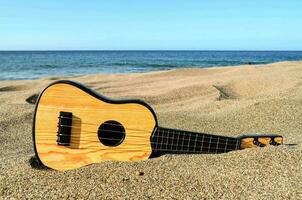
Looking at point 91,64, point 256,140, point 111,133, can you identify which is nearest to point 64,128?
point 111,133

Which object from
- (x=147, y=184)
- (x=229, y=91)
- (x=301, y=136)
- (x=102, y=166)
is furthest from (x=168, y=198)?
(x=229, y=91)

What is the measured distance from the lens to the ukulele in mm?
2615

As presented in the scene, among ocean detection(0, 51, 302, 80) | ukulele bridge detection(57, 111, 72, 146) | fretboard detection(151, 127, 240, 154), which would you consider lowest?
ocean detection(0, 51, 302, 80)

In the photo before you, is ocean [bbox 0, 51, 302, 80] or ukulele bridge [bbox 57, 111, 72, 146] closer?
ukulele bridge [bbox 57, 111, 72, 146]

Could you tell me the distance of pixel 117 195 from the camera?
220 centimetres

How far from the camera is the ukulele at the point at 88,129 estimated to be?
262 cm

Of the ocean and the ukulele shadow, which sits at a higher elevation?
the ukulele shadow

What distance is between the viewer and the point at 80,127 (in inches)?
105

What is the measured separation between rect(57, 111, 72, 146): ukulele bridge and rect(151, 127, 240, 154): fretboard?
23.4 inches

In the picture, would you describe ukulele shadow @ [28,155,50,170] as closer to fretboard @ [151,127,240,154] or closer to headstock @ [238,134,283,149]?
fretboard @ [151,127,240,154]

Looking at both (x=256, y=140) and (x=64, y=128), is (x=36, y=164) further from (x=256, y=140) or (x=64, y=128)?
(x=256, y=140)

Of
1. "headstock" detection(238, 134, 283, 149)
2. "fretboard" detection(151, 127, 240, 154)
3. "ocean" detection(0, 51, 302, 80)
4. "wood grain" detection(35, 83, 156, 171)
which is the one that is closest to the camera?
"wood grain" detection(35, 83, 156, 171)

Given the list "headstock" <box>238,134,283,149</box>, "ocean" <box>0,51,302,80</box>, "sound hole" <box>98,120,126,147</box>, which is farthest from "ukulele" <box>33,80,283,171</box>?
"ocean" <box>0,51,302,80</box>

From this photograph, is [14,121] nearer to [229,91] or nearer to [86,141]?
[86,141]
